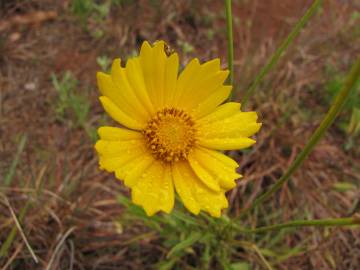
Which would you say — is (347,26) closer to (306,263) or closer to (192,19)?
(192,19)

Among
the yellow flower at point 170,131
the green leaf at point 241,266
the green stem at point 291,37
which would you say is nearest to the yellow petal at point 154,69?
the yellow flower at point 170,131

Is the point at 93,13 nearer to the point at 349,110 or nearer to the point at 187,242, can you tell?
the point at 349,110

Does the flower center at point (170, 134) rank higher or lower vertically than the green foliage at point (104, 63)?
lower

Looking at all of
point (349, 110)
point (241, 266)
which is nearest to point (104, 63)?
point (241, 266)

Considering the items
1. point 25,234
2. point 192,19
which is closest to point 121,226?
point 25,234

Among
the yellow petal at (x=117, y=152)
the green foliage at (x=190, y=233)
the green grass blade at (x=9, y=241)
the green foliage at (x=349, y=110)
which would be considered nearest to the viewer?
the yellow petal at (x=117, y=152)

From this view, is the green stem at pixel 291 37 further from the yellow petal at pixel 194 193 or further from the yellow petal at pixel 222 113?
the yellow petal at pixel 194 193
